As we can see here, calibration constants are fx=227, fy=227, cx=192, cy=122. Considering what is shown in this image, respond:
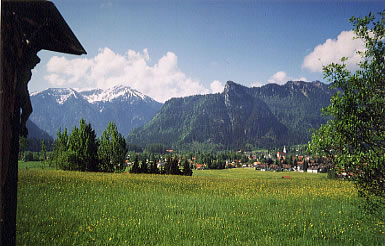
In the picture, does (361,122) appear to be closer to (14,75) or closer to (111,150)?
(14,75)

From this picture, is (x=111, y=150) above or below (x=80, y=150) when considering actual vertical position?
below

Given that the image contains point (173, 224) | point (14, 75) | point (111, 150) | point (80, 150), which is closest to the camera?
point (14, 75)

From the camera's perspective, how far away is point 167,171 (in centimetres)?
4853

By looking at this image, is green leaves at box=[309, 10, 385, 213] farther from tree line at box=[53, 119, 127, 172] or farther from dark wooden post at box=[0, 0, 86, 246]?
tree line at box=[53, 119, 127, 172]

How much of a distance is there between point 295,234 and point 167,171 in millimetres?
41536

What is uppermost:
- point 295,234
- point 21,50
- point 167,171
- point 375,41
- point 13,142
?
point 375,41

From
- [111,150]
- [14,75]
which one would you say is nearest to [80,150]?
[111,150]

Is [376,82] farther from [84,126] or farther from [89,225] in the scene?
[84,126]

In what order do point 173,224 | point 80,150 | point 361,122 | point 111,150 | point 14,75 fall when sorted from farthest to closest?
point 111,150
point 80,150
point 173,224
point 361,122
point 14,75

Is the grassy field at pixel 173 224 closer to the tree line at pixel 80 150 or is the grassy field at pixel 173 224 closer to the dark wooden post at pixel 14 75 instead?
the dark wooden post at pixel 14 75

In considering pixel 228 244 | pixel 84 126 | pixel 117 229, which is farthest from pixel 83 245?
pixel 84 126

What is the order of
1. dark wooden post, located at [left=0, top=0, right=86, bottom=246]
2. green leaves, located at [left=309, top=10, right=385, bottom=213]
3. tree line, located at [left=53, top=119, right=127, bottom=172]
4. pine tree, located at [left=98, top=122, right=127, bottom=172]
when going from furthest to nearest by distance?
pine tree, located at [left=98, top=122, right=127, bottom=172] < tree line, located at [left=53, top=119, right=127, bottom=172] < green leaves, located at [left=309, top=10, right=385, bottom=213] < dark wooden post, located at [left=0, top=0, right=86, bottom=246]

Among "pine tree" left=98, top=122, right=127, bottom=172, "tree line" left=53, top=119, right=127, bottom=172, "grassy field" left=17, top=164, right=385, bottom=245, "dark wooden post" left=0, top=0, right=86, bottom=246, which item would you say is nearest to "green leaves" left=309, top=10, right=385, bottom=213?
"grassy field" left=17, top=164, right=385, bottom=245

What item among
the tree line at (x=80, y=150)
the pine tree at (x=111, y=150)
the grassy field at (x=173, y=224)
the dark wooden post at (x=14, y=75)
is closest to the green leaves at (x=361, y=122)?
the grassy field at (x=173, y=224)
